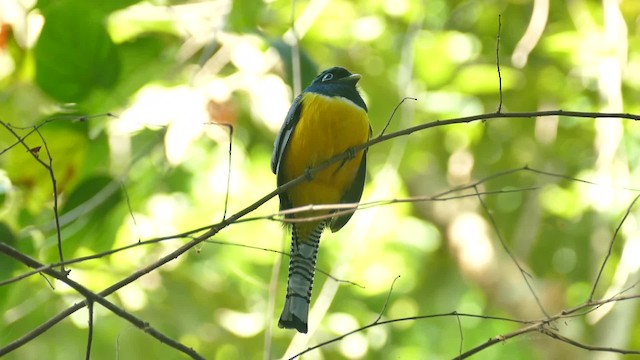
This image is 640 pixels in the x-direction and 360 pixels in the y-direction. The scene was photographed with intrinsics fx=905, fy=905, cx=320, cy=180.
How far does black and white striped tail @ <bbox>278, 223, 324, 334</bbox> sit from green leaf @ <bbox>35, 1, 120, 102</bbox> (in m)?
1.03

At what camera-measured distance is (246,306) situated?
5.91 meters

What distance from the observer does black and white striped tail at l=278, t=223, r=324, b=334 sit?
3428 millimetres

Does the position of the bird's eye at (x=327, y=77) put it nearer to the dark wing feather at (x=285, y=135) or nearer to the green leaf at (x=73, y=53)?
the dark wing feather at (x=285, y=135)

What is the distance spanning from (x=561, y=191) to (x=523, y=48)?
63.5 inches

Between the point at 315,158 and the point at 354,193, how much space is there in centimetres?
43

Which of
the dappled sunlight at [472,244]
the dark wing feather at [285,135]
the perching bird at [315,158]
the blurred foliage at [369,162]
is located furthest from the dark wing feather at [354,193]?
the dappled sunlight at [472,244]

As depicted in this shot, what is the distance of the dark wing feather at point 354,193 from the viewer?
13.1 feet

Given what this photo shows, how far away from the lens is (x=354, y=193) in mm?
4094

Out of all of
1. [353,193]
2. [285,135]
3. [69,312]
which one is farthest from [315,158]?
[69,312]

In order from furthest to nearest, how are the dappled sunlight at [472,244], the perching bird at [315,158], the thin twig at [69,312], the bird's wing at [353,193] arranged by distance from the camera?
the dappled sunlight at [472,244]
the bird's wing at [353,193]
the perching bird at [315,158]
the thin twig at [69,312]

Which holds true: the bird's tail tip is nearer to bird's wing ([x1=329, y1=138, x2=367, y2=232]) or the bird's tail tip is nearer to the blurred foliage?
the blurred foliage

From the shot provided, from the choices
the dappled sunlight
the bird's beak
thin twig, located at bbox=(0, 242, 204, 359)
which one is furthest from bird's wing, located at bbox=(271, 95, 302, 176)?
the dappled sunlight

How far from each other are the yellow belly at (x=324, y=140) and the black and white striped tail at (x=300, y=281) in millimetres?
186

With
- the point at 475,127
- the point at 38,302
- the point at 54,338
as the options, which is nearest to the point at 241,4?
the point at 38,302
